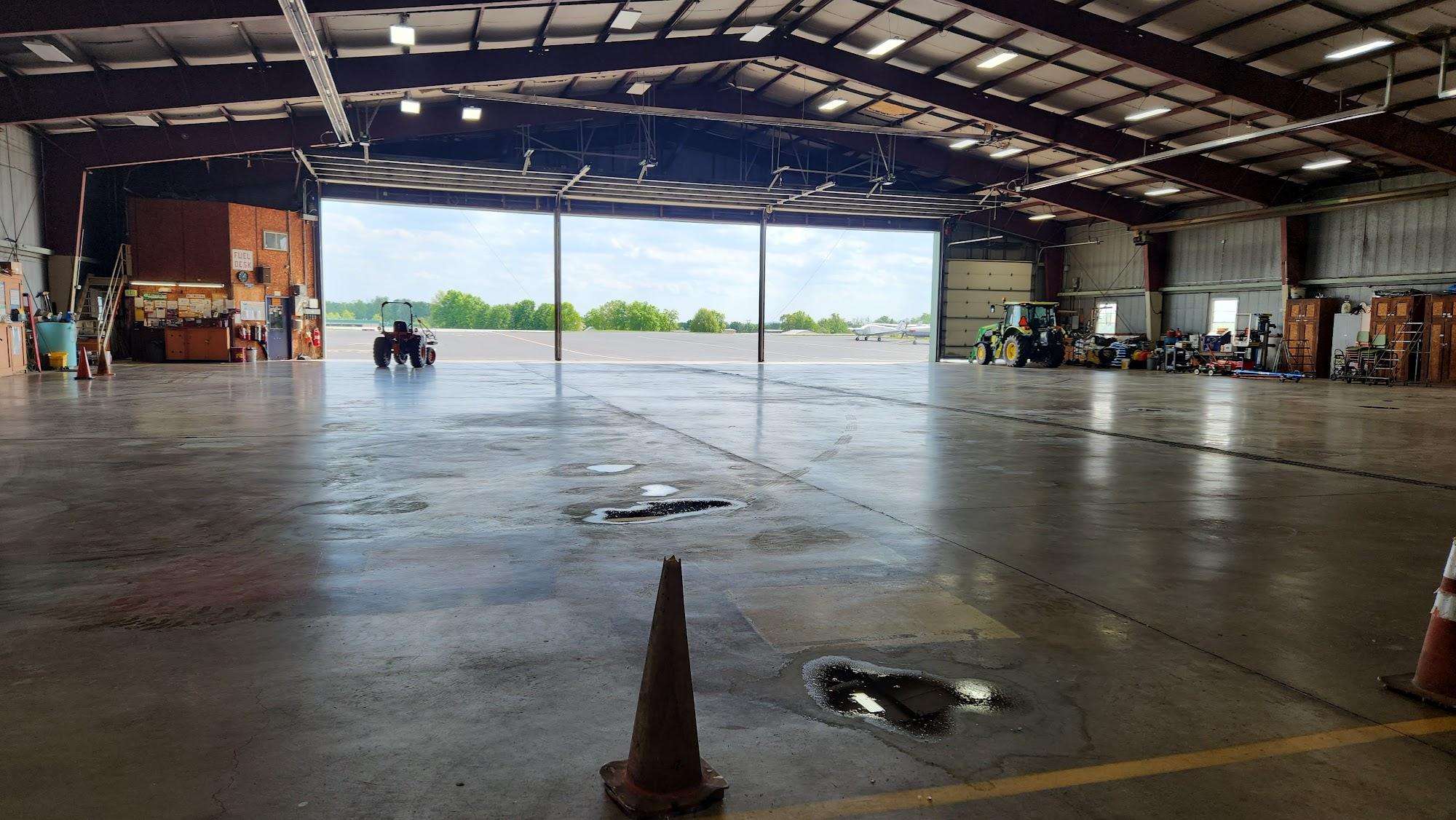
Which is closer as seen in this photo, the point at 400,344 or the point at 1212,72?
the point at 1212,72

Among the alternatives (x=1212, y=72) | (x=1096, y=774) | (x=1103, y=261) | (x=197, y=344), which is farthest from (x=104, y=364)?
(x=1103, y=261)

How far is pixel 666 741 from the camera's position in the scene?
226cm

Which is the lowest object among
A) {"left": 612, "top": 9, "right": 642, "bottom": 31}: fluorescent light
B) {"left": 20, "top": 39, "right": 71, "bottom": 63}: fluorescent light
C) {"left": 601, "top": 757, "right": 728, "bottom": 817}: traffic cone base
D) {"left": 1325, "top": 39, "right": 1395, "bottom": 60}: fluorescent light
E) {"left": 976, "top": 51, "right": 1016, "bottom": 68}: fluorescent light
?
{"left": 601, "top": 757, "right": 728, "bottom": 817}: traffic cone base

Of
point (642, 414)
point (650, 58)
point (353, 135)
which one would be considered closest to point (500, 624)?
point (642, 414)

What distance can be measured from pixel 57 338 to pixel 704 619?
21.9 meters

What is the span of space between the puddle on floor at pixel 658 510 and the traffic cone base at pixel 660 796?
314 centimetres

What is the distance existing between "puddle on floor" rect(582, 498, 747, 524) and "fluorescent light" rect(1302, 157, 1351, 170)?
79.7ft

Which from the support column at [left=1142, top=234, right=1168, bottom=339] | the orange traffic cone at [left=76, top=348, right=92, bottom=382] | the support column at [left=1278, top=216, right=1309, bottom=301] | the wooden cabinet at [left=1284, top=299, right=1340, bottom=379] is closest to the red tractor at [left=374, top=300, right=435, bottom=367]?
the orange traffic cone at [left=76, top=348, right=92, bottom=382]

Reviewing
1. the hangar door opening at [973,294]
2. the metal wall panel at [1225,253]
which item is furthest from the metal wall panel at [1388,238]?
the hangar door opening at [973,294]

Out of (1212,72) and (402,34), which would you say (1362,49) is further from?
(402,34)

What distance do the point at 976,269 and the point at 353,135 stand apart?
23.7 m

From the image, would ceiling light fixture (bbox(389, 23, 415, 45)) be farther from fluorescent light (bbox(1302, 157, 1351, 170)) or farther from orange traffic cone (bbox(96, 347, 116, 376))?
fluorescent light (bbox(1302, 157, 1351, 170))

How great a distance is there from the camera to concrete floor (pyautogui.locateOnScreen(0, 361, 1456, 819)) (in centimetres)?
235

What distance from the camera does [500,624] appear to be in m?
3.51
